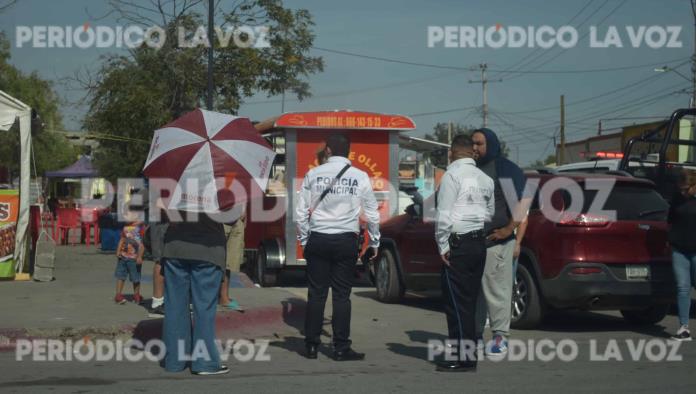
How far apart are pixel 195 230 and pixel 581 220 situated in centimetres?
416

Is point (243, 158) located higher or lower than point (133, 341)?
higher

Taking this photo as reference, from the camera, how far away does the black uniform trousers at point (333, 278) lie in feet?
24.4

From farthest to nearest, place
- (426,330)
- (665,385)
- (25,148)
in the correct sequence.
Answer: (25,148) < (426,330) < (665,385)

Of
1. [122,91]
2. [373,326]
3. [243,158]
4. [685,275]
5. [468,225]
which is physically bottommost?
[373,326]

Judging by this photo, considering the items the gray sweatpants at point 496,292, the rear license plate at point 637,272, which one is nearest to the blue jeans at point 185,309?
the gray sweatpants at point 496,292

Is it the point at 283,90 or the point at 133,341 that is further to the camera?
the point at 283,90

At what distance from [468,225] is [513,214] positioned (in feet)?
2.64

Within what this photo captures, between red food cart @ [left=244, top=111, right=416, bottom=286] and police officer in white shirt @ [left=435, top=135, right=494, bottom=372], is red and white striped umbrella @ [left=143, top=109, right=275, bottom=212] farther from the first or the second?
red food cart @ [left=244, top=111, right=416, bottom=286]

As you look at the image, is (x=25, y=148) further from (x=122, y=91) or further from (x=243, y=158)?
(x=122, y=91)

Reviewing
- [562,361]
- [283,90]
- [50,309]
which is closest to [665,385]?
[562,361]

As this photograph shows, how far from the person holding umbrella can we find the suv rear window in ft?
13.0

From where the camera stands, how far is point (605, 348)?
324 inches

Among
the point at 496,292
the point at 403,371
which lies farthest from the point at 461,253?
the point at 403,371

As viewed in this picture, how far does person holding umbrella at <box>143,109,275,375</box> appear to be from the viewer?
6727 millimetres
